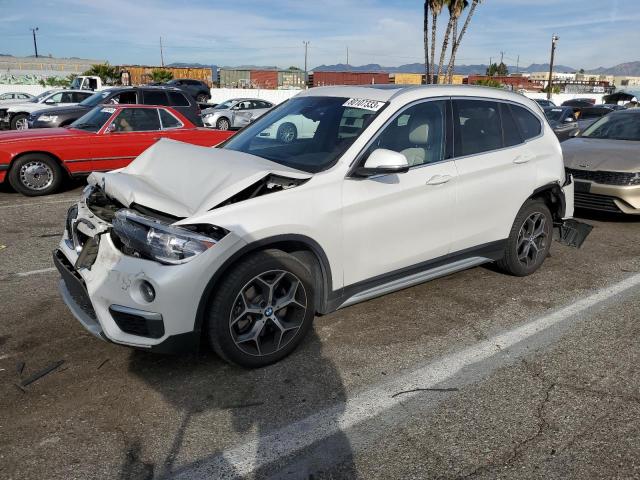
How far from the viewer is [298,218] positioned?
11.1 ft

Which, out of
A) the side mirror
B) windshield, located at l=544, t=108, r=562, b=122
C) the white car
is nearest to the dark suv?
the white car

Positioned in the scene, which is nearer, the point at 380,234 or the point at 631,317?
the point at 380,234

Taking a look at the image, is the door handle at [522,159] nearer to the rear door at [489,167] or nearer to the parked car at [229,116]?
the rear door at [489,167]

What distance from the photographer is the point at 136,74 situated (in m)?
51.9

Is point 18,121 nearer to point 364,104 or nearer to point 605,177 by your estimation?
point 364,104

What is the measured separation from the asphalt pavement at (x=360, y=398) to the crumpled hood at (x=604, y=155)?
304cm

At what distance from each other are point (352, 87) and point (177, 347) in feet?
8.69

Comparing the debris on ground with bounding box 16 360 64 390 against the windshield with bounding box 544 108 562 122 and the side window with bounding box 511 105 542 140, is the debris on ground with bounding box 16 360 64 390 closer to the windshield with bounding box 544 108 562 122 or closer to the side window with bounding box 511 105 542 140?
the side window with bounding box 511 105 542 140

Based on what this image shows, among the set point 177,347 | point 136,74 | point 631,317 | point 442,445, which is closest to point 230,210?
point 177,347

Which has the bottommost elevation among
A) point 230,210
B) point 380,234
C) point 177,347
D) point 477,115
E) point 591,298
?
point 591,298

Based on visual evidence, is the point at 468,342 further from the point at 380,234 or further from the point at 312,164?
the point at 312,164

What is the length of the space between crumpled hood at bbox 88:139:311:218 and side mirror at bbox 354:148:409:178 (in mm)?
427

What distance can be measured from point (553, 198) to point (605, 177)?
7.92ft

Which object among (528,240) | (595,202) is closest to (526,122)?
(528,240)
